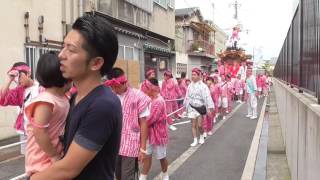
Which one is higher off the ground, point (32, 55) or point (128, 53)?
point (128, 53)

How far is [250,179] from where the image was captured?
22.7 ft

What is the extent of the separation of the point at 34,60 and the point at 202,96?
4956 millimetres

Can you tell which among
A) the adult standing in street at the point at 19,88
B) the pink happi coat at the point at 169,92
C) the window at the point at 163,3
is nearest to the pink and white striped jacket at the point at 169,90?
the pink happi coat at the point at 169,92

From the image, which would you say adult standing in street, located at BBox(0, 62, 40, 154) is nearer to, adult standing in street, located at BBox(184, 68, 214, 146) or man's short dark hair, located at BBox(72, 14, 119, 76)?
man's short dark hair, located at BBox(72, 14, 119, 76)

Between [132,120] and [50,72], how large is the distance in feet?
9.15

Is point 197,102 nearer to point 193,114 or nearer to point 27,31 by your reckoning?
point 193,114

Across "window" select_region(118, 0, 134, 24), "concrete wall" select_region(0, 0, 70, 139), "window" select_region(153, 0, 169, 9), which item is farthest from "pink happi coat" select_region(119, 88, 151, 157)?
"window" select_region(153, 0, 169, 9)

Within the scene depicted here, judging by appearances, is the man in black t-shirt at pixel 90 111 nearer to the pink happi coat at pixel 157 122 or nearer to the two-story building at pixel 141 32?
the pink happi coat at pixel 157 122

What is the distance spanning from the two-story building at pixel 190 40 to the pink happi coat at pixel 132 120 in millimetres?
24596

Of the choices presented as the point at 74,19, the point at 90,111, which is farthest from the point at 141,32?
the point at 90,111

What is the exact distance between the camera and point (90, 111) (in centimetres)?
206

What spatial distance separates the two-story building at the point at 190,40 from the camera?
32.8m

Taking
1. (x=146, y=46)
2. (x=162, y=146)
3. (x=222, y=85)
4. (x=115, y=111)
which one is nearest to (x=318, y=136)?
(x=115, y=111)

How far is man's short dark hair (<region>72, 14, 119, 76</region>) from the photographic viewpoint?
6.95 ft
